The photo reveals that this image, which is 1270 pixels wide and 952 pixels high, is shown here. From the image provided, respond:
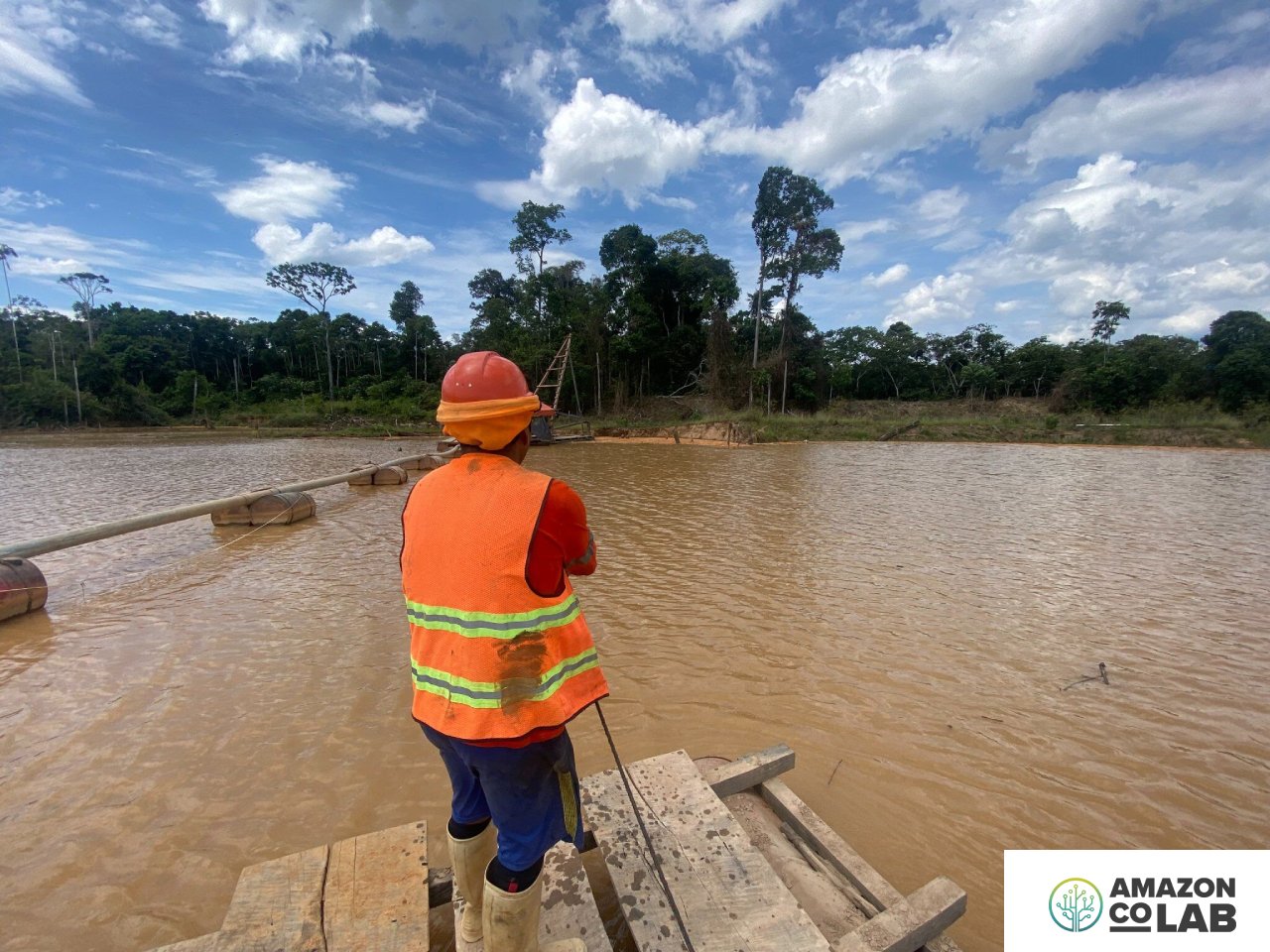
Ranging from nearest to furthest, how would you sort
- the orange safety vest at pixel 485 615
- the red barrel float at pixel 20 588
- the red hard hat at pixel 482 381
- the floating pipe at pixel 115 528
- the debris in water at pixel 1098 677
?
the orange safety vest at pixel 485 615 < the red hard hat at pixel 482 381 < the debris in water at pixel 1098 677 < the red barrel float at pixel 20 588 < the floating pipe at pixel 115 528

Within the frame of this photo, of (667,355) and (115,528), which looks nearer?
A: (115,528)

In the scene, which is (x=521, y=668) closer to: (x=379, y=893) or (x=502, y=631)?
(x=502, y=631)

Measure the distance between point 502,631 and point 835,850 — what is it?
1527mm

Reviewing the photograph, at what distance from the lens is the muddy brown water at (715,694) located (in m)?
2.32

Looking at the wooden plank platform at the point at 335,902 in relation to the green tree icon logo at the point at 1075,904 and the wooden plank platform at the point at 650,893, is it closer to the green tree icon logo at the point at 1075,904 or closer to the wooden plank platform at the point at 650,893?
the wooden plank platform at the point at 650,893

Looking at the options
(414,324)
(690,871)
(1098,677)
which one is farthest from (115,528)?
(414,324)

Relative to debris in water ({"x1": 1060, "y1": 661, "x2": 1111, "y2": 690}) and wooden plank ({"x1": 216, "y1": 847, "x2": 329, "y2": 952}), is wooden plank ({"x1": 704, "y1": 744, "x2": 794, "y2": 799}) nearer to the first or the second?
wooden plank ({"x1": 216, "y1": 847, "x2": 329, "y2": 952})

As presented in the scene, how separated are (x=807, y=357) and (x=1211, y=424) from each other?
20.2 meters

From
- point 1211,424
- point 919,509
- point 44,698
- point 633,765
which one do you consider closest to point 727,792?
point 633,765

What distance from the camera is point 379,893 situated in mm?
1629

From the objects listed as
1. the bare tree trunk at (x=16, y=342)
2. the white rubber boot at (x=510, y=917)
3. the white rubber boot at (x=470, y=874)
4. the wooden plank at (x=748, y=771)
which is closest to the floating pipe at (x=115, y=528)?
the white rubber boot at (x=470, y=874)

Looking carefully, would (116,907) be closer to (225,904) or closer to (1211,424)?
(225,904)

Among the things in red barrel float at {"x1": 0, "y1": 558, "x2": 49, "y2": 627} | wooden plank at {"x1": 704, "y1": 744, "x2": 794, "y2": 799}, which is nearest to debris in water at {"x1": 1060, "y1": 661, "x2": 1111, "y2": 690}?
wooden plank at {"x1": 704, "y1": 744, "x2": 794, "y2": 799}

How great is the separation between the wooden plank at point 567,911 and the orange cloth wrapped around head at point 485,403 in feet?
4.49
